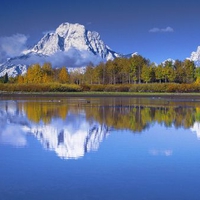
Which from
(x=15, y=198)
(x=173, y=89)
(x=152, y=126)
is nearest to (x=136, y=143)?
(x=152, y=126)

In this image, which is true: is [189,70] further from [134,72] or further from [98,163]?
[98,163]

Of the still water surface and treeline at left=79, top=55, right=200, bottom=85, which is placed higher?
treeline at left=79, top=55, right=200, bottom=85

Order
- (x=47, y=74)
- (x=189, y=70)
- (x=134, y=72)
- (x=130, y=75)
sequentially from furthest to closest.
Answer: (x=47, y=74) < (x=130, y=75) < (x=189, y=70) < (x=134, y=72)

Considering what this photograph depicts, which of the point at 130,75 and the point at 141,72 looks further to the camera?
the point at 130,75

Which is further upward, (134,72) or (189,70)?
(189,70)

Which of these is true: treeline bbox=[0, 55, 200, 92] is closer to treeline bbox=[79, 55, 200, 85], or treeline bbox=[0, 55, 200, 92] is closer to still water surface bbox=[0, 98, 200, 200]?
treeline bbox=[79, 55, 200, 85]

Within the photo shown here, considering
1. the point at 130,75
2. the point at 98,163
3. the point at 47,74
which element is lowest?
the point at 98,163

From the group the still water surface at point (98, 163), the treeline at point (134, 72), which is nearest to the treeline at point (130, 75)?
the treeline at point (134, 72)

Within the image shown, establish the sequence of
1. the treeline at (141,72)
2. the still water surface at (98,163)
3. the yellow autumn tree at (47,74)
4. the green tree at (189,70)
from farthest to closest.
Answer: the green tree at (189,70) < the yellow autumn tree at (47,74) < the treeline at (141,72) < the still water surface at (98,163)

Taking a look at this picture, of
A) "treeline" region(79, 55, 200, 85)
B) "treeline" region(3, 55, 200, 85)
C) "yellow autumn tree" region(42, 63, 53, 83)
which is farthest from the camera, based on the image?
"yellow autumn tree" region(42, 63, 53, 83)

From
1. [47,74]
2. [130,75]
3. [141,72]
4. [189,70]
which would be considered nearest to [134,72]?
[130,75]

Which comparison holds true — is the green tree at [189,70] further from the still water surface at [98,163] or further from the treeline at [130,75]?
the still water surface at [98,163]

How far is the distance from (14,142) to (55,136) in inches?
80.4

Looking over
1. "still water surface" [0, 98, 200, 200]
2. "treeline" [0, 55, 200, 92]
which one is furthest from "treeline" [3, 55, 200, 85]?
"still water surface" [0, 98, 200, 200]
